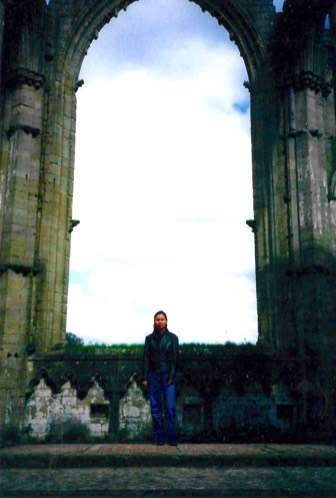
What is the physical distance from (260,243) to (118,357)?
11.9 ft

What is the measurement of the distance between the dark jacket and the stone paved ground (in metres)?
1.43

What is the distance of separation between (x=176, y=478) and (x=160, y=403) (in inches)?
95.1

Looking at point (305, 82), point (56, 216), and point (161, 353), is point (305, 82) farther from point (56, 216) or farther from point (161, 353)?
point (161, 353)

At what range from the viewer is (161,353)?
23.1 feet

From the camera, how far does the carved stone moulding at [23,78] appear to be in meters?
10.8

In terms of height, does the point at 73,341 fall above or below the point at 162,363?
above

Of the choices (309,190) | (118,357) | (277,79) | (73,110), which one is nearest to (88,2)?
(73,110)

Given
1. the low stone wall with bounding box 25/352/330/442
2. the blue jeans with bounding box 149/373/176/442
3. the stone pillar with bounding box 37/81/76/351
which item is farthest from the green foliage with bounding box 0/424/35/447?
the blue jeans with bounding box 149/373/176/442

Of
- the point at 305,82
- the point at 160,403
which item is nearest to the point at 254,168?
the point at 305,82

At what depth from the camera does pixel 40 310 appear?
10344 mm

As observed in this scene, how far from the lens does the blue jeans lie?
7.00 metres

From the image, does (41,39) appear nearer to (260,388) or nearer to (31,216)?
(31,216)

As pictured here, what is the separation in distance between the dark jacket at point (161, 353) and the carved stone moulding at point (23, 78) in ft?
20.3

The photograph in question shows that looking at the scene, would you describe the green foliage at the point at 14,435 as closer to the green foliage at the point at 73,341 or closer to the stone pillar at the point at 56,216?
the stone pillar at the point at 56,216
